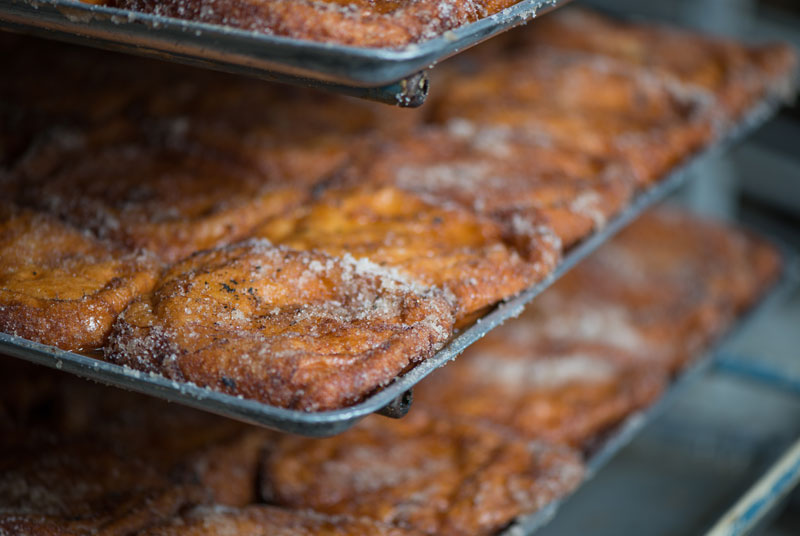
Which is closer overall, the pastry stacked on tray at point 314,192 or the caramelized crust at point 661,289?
the pastry stacked on tray at point 314,192

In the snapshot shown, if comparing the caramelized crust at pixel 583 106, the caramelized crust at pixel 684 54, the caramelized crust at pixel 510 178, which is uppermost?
the caramelized crust at pixel 684 54

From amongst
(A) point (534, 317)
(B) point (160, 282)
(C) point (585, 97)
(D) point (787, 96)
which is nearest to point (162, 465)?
(B) point (160, 282)

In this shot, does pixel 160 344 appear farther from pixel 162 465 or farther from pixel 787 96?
pixel 787 96

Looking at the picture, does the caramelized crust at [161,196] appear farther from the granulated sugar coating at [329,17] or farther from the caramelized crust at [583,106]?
the caramelized crust at [583,106]

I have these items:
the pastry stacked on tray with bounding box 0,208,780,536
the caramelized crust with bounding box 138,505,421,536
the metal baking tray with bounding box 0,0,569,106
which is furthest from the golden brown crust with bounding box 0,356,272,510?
the metal baking tray with bounding box 0,0,569,106

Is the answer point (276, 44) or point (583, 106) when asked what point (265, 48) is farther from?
point (583, 106)

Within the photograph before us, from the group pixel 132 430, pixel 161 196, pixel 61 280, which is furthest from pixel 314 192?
pixel 132 430

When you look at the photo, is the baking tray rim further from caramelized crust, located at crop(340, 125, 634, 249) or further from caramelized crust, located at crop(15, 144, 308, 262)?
caramelized crust, located at crop(340, 125, 634, 249)

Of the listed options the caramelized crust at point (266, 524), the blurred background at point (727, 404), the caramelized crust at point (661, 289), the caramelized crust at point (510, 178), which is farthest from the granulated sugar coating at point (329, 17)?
the blurred background at point (727, 404)
